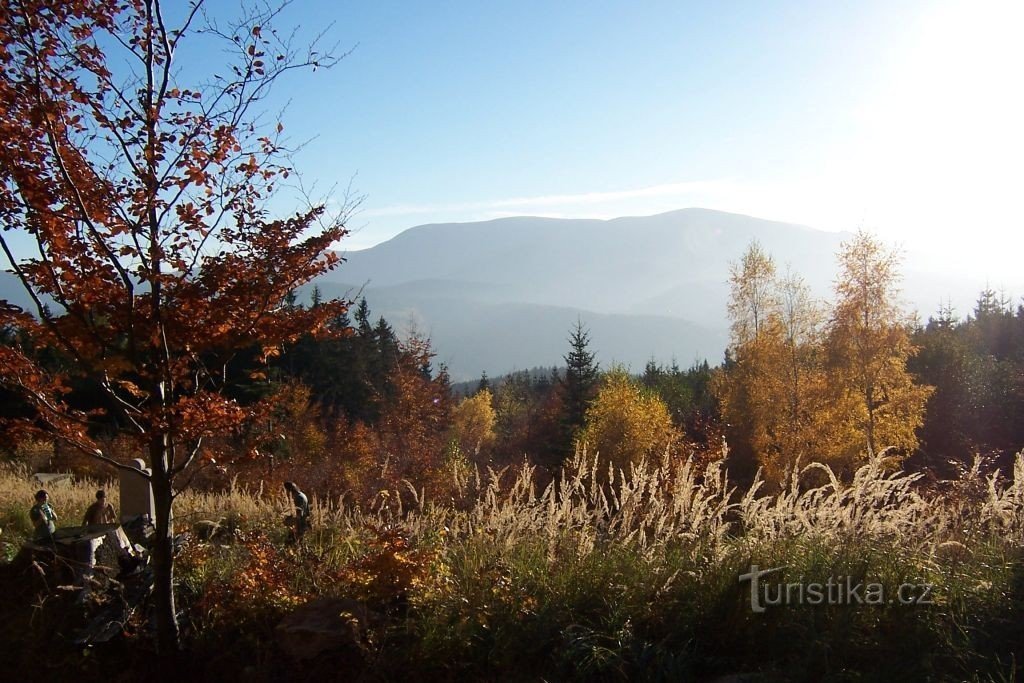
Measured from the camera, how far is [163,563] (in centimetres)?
556

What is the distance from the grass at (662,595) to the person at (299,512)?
1.50ft

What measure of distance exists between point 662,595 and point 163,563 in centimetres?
353

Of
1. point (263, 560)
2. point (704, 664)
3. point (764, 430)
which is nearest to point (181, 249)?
point (263, 560)

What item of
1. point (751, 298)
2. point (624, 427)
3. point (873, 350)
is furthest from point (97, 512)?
point (751, 298)

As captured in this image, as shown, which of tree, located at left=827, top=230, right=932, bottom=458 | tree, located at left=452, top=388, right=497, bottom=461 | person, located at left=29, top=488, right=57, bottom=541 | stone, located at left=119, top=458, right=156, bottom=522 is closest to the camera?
person, located at left=29, top=488, right=57, bottom=541

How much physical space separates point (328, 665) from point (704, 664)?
98.6 inches

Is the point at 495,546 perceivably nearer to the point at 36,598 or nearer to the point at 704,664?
the point at 704,664

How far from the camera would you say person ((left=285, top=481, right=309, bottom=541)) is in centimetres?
711

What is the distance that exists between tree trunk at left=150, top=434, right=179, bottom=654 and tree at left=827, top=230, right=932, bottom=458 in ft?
79.1

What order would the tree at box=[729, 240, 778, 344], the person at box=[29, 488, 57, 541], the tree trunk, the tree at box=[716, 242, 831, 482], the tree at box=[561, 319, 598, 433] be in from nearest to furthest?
the tree trunk < the person at box=[29, 488, 57, 541] < the tree at box=[716, 242, 831, 482] < the tree at box=[729, 240, 778, 344] < the tree at box=[561, 319, 598, 433]

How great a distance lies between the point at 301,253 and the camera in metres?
5.70

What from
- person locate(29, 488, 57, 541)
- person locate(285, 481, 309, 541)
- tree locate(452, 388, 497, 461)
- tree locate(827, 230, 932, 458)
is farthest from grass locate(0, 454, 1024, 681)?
tree locate(452, 388, 497, 461)

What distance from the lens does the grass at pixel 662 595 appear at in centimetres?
433

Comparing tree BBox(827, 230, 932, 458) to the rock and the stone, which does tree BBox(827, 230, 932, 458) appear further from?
the rock
